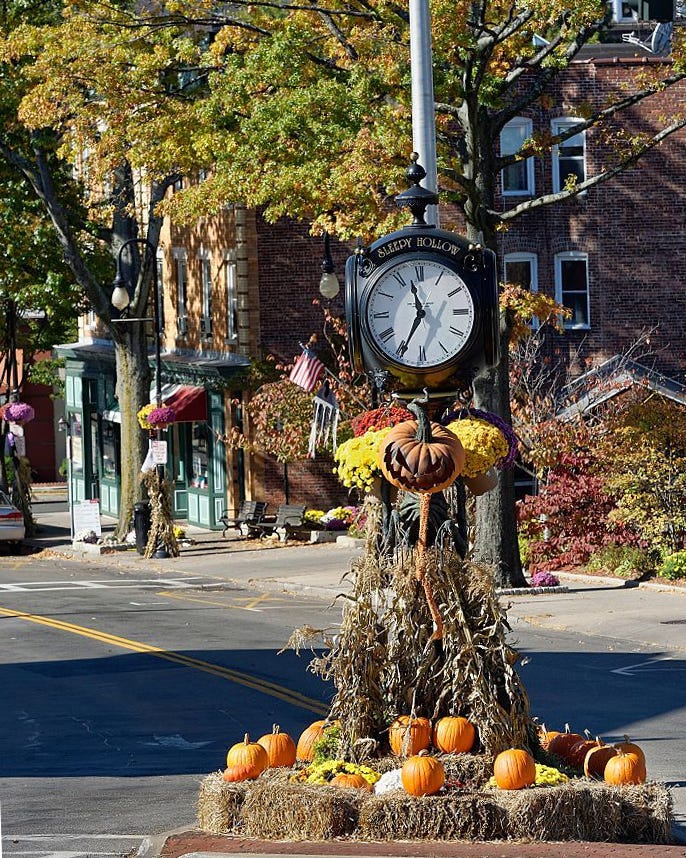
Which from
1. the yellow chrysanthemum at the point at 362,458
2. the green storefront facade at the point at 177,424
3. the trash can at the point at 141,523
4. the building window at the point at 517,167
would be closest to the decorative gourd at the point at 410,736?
the yellow chrysanthemum at the point at 362,458

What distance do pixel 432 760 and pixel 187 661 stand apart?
9.98 metres

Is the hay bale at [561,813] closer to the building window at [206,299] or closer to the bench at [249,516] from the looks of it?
the bench at [249,516]

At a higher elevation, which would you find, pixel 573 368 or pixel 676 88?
pixel 676 88

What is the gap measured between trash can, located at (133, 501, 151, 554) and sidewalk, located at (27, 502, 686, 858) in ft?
1.18

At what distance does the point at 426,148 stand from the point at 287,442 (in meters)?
20.1

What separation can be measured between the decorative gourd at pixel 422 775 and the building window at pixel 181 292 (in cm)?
3278

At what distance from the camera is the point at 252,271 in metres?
35.8

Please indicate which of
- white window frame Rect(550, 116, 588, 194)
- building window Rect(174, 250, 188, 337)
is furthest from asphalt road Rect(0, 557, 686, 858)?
building window Rect(174, 250, 188, 337)

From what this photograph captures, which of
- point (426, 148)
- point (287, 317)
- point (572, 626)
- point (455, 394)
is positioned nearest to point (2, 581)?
point (287, 317)

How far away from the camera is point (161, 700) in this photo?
1541 cm

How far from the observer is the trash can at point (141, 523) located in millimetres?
33375

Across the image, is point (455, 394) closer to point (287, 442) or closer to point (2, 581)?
point (2, 581)

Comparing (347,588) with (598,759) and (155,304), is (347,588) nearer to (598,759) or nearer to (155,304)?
(155,304)

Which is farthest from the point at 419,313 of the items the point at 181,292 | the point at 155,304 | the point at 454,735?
the point at 181,292
